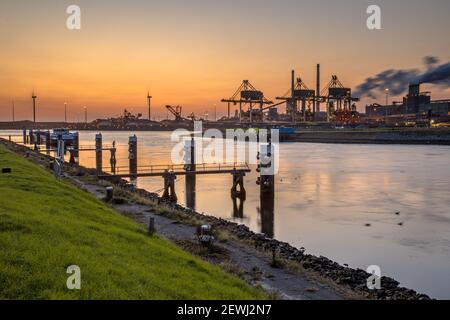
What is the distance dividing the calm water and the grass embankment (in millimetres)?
10608

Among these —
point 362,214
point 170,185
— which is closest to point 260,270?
point 362,214

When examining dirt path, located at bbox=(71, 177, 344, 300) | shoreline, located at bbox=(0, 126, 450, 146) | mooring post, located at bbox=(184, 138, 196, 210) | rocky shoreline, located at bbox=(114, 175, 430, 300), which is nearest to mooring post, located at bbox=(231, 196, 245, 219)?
mooring post, located at bbox=(184, 138, 196, 210)

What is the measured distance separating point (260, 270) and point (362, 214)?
66.2 ft

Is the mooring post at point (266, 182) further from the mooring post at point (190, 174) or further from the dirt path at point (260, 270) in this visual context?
the dirt path at point (260, 270)

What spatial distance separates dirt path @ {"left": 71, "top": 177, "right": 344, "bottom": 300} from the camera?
38.6ft

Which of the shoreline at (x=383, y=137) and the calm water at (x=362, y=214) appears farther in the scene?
the shoreline at (x=383, y=137)

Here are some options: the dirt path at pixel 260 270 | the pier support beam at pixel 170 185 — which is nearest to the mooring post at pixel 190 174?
the pier support beam at pixel 170 185

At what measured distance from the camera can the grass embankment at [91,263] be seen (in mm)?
7977

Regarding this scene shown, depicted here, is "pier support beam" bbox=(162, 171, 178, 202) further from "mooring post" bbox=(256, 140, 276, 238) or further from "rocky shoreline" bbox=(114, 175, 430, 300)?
"rocky shoreline" bbox=(114, 175, 430, 300)

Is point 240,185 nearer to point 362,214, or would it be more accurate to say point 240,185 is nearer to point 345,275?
point 362,214

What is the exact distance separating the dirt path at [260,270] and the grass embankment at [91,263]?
62.6 inches

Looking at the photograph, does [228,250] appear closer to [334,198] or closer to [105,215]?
[105,215]

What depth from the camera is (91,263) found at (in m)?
9.33
